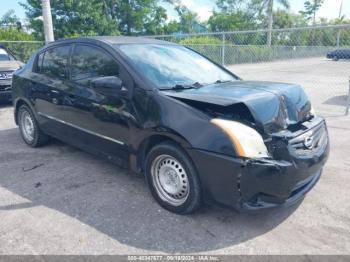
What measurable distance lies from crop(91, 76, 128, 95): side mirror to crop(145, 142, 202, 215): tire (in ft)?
2.44

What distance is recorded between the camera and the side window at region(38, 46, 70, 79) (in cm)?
448

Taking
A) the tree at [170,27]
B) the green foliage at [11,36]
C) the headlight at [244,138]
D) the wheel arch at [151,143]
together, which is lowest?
the wheel arch at [151,143]

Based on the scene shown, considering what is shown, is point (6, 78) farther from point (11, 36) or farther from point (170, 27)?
point (170, 27)

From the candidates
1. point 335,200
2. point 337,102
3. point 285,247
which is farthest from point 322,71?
point 285,247

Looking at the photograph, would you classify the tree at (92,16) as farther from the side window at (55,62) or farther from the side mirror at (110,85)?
the side mirror at (110,85)

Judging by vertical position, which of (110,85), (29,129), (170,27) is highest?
(170,27)

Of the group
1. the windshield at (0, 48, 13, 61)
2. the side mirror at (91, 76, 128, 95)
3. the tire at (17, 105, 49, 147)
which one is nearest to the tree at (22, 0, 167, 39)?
the windshield at (0, 48, 13, 61)

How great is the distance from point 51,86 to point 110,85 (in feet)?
5.02

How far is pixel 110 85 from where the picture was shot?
11.5 feet

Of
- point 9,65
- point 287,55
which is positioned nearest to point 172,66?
point 9,65

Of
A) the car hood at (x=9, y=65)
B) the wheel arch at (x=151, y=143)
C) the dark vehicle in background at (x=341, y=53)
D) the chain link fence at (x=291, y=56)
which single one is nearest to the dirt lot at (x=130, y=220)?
the wheel arch at (x=151, y=143)

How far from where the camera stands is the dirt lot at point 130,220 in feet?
9.28

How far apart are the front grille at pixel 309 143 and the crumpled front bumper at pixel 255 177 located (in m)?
0.01

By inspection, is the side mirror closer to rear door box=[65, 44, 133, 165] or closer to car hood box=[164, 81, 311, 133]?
rear door box=[65, 44, 133, 165]
